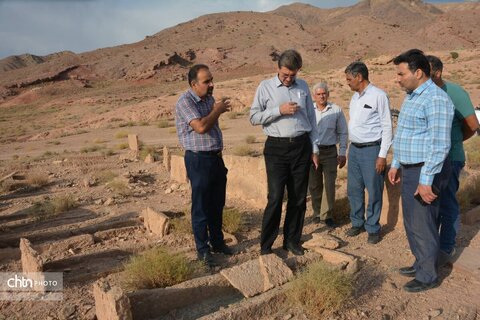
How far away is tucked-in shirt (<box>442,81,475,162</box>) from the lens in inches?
147

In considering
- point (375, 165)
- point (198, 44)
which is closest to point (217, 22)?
point (198, 44)

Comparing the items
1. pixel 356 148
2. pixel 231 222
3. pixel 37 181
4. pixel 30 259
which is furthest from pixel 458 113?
pixel 37 181

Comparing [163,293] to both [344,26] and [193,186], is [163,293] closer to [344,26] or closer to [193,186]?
[193,186]

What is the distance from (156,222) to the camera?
5.59 meters

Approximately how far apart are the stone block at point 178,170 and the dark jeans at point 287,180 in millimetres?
4176

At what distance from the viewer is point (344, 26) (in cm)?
6288

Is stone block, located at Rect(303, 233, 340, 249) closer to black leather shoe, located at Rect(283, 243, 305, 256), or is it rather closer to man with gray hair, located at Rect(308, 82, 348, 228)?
black leather shoe, located at Rect(283, 243, 305, 256)

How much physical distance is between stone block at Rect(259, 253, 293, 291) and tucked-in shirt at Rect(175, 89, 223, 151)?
1225mm

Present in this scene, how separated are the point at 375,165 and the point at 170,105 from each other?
22.6 m

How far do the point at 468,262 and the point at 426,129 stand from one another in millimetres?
1612

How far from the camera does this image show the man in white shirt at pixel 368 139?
4.30 meters

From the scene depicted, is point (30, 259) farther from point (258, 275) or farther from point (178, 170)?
point (178, 170)

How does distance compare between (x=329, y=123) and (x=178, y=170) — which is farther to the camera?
(x=178, y=170)

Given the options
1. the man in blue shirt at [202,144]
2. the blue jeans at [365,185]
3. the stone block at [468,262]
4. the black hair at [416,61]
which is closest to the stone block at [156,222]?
the man in blue shirt at [202,144]
